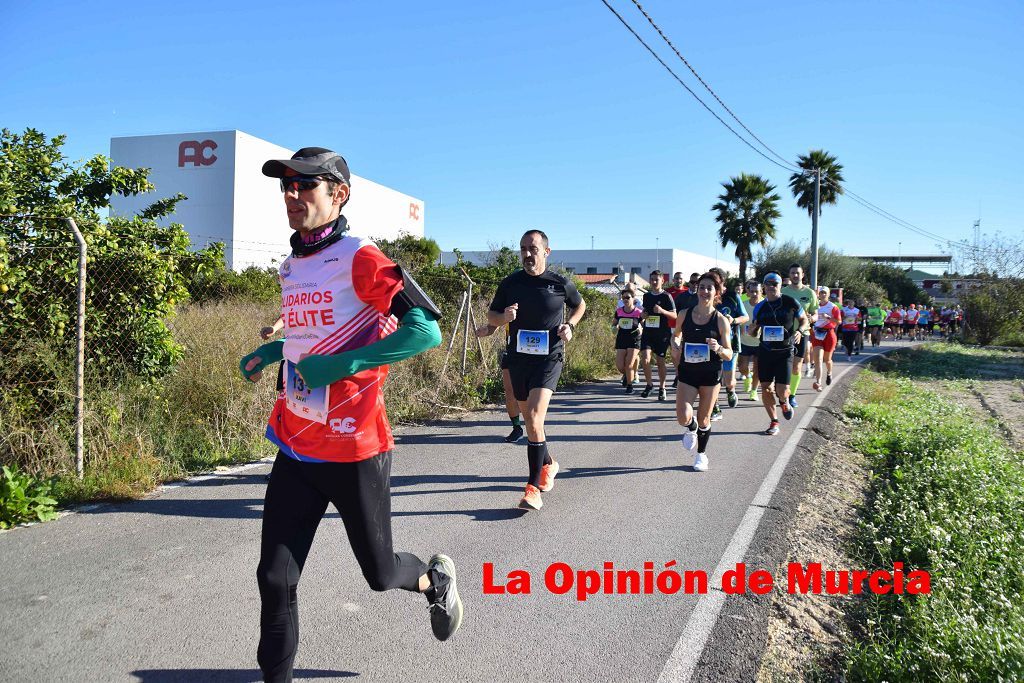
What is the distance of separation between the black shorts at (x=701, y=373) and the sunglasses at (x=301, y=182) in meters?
5.28

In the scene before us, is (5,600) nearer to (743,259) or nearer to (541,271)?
(541,271)

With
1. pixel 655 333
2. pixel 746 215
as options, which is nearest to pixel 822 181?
pixel 746 215

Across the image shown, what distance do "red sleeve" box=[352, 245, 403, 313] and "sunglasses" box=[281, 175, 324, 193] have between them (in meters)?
0.31

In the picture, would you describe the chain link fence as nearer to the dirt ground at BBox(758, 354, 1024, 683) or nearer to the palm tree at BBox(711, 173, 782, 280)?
the dirt ground at BBox(758, 354, 1024, 683)

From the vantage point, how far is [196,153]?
4341 cm

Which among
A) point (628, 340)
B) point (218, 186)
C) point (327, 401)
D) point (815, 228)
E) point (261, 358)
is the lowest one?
point (327, 401)

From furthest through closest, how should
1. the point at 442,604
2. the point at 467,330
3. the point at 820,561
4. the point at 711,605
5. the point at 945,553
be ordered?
the point at 467,330 < the point at 820,561 < the point at 945,553 < the point at 711,605 < the point at 442,604

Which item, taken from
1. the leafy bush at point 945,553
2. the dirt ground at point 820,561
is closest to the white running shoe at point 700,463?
the dirt ground at point 820,561

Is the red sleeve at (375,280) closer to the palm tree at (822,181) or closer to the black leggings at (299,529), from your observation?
the black leggings at (299,529)

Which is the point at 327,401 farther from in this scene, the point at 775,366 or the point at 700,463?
the point at 775,366

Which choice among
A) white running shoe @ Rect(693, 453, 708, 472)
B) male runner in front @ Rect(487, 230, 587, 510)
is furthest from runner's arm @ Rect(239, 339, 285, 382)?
white running shoe @ Rect(693, 453, 708, 472)

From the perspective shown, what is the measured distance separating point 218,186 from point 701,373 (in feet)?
137

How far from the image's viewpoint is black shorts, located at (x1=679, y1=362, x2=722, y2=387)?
7.10m

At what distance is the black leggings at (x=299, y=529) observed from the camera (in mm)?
2498
